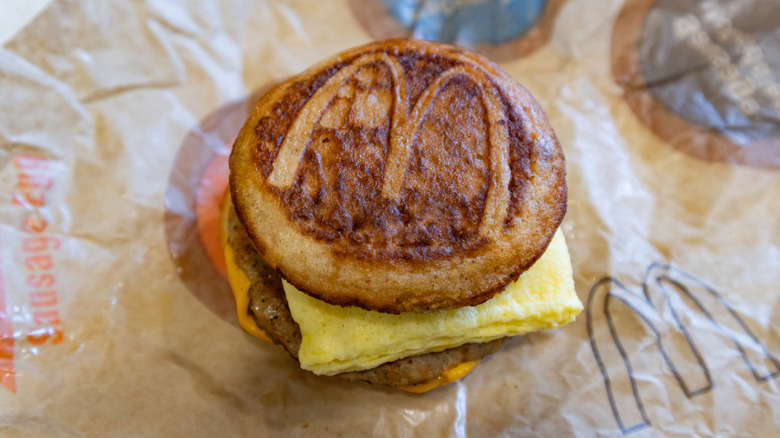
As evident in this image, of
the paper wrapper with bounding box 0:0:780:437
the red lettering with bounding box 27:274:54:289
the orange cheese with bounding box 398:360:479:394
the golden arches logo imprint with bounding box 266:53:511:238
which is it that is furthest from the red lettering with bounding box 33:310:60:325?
the orange cheese with bounding box 398:360:479:394

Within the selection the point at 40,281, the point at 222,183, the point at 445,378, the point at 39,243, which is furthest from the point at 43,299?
the point at 445,378

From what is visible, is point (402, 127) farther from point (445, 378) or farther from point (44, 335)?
point (44, 335)

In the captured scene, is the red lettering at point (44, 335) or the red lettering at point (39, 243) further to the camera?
the red lettering at point (39, 243)

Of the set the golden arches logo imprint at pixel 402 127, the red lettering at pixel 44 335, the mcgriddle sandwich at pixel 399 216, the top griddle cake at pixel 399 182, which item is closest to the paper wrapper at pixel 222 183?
the red lettering at pixel 44 335

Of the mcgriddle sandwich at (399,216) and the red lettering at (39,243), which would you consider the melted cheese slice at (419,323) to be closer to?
the mcgriddle sandwich at (399,216)

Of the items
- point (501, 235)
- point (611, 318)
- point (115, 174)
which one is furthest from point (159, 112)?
point (611, 318)

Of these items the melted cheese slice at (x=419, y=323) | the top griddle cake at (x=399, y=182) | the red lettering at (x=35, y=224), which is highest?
the top griddle cake at (x=399, y=182)

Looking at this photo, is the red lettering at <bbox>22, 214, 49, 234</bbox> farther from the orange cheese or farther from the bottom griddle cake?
the orange cheese
